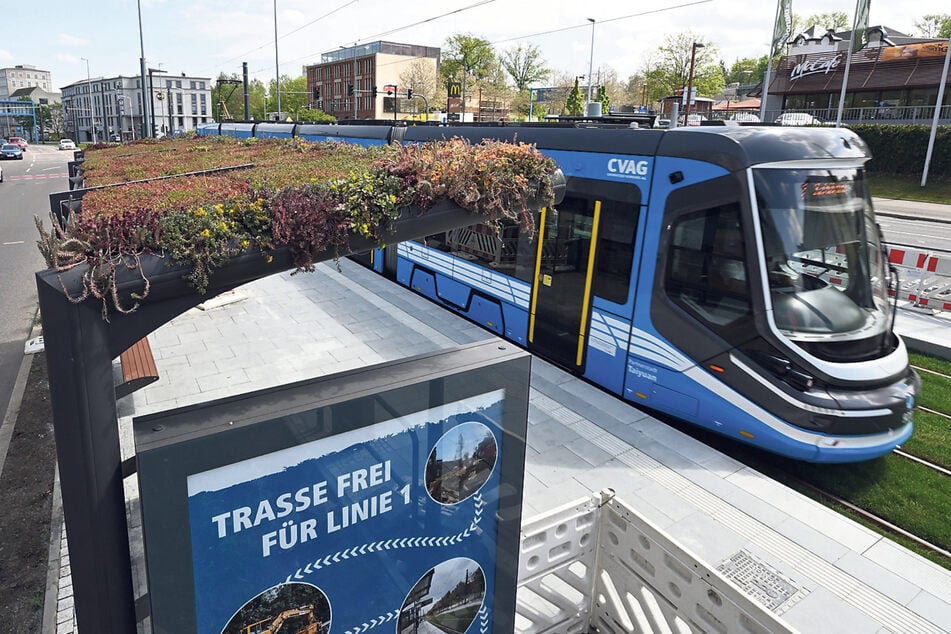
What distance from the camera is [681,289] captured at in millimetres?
6547

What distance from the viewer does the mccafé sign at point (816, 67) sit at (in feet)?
134

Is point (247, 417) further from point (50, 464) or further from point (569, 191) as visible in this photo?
point (569, 191)

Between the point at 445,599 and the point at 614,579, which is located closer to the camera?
the point at 445,599

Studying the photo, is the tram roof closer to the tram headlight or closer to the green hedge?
the tram headlight

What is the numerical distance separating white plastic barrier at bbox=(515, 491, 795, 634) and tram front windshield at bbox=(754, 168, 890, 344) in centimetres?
293

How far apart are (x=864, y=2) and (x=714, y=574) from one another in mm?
36552

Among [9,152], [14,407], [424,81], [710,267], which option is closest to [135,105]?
[9,152]

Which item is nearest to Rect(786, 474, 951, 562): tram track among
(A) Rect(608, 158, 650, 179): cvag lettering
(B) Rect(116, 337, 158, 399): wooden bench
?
(A) Rect(608, 158, 650, 179): cvag lettering

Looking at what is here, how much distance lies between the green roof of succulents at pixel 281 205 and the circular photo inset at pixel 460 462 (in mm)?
1076

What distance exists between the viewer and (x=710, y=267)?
248 inches

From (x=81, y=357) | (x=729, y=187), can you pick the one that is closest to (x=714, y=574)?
(x=81, y=357)

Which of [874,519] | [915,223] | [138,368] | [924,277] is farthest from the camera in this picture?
[915,223]

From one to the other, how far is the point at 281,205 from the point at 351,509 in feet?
4.53

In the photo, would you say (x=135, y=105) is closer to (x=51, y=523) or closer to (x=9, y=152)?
(x=9, y=152)
